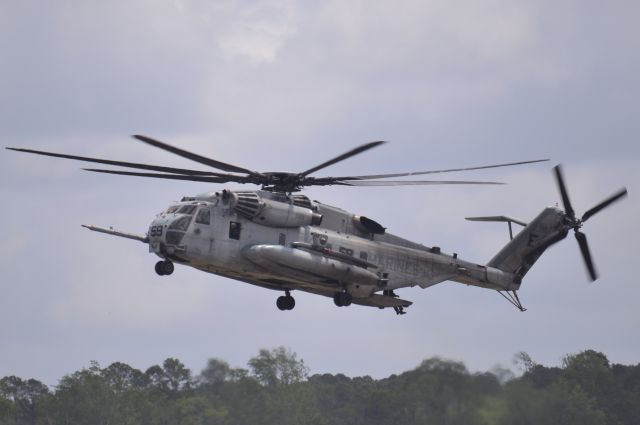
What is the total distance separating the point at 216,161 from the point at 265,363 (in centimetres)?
2346

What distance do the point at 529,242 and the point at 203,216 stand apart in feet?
45.4

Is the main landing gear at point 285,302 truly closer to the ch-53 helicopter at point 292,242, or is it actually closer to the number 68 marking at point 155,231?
the ch-53 helicopter at point 292,242

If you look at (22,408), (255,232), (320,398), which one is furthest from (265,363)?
(255,232)

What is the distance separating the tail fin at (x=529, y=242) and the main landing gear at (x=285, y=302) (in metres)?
8.24

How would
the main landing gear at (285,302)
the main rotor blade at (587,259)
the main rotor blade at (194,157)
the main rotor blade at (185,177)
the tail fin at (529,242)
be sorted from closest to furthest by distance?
the main rotor blade at (194,157)
the main rotor blade at (185,177)
the main landing gear at (285,302)
the main rotor blade at (587,259)
the tail fin at (529,242)

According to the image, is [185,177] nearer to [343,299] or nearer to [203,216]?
[203,216]

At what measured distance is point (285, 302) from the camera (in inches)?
2259

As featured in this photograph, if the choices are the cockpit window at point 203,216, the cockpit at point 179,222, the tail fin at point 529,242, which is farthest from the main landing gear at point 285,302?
the tail fin at point 529,242

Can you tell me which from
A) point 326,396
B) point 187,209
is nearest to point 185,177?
point 187,209

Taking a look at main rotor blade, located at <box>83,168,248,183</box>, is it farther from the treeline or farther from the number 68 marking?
the treeline

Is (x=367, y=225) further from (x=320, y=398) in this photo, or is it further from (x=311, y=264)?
(x=320, y=398)

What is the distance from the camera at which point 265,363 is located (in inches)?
2945

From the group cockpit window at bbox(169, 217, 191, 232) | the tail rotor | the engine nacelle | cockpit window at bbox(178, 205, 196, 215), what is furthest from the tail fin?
cockpit window at bbox(169, 217, 191, 232)

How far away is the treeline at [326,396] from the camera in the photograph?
57062 millimetres
